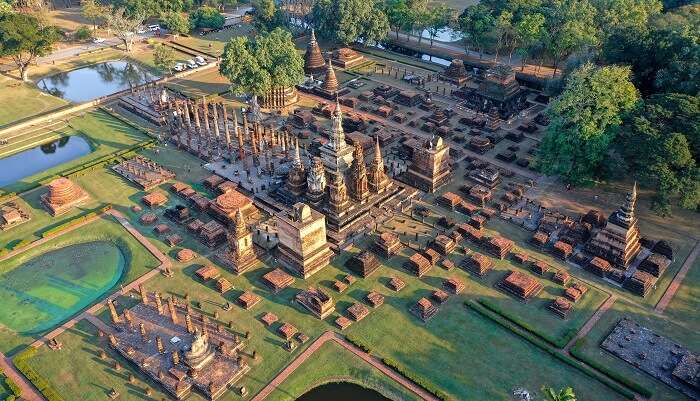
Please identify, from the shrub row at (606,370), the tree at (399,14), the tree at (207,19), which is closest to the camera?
the shrub row at (606,370)

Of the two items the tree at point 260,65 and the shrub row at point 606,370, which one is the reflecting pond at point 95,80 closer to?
the tree at point 260,65

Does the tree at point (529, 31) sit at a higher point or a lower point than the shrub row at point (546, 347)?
higher

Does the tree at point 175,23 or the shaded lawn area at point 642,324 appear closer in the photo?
the shaded lawn area at point 642,324

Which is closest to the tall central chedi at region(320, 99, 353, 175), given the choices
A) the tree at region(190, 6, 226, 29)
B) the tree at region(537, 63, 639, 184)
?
the tree at region(537, 63, 639, 184)

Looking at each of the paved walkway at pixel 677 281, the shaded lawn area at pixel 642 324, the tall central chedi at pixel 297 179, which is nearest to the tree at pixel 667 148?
the paved walkway at pixel 677 281

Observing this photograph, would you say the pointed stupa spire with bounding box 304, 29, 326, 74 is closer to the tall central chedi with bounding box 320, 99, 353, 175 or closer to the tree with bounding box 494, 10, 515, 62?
the tree with bounding box 494, 10, 515, 62

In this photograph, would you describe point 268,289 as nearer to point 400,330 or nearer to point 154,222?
point 400,330
